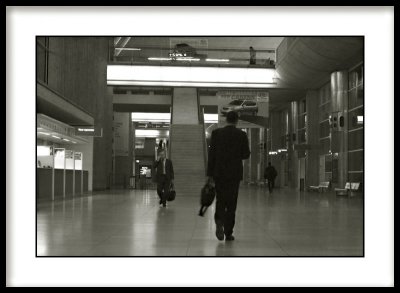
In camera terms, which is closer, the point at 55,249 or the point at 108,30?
the point at 108,30

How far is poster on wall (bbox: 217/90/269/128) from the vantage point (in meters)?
27.2

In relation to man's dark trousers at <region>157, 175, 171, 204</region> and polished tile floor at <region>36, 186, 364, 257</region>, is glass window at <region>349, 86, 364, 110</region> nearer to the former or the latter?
man's dark trousers at <region>157, 175, 171, 204</region>

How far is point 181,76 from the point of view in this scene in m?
33.5

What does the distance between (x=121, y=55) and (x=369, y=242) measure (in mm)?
31784

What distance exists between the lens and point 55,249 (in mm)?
6418

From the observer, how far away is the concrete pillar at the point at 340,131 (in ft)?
83.5

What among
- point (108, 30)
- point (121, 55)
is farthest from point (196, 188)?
point (108, 30)

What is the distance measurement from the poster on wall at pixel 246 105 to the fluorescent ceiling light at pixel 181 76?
5.42m

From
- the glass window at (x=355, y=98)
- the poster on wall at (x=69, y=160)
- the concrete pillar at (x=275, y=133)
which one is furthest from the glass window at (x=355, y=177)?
the concrete pillar at (x=275, y=133)

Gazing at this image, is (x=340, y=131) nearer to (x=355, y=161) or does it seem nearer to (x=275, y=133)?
(x=355, y=161)

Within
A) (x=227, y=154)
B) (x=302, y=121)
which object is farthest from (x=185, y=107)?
(x=227, y=154)

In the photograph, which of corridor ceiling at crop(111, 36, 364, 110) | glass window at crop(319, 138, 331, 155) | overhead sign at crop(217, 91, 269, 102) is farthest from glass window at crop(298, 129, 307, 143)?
overhead sign at crop(217, 91, 269, 102)
